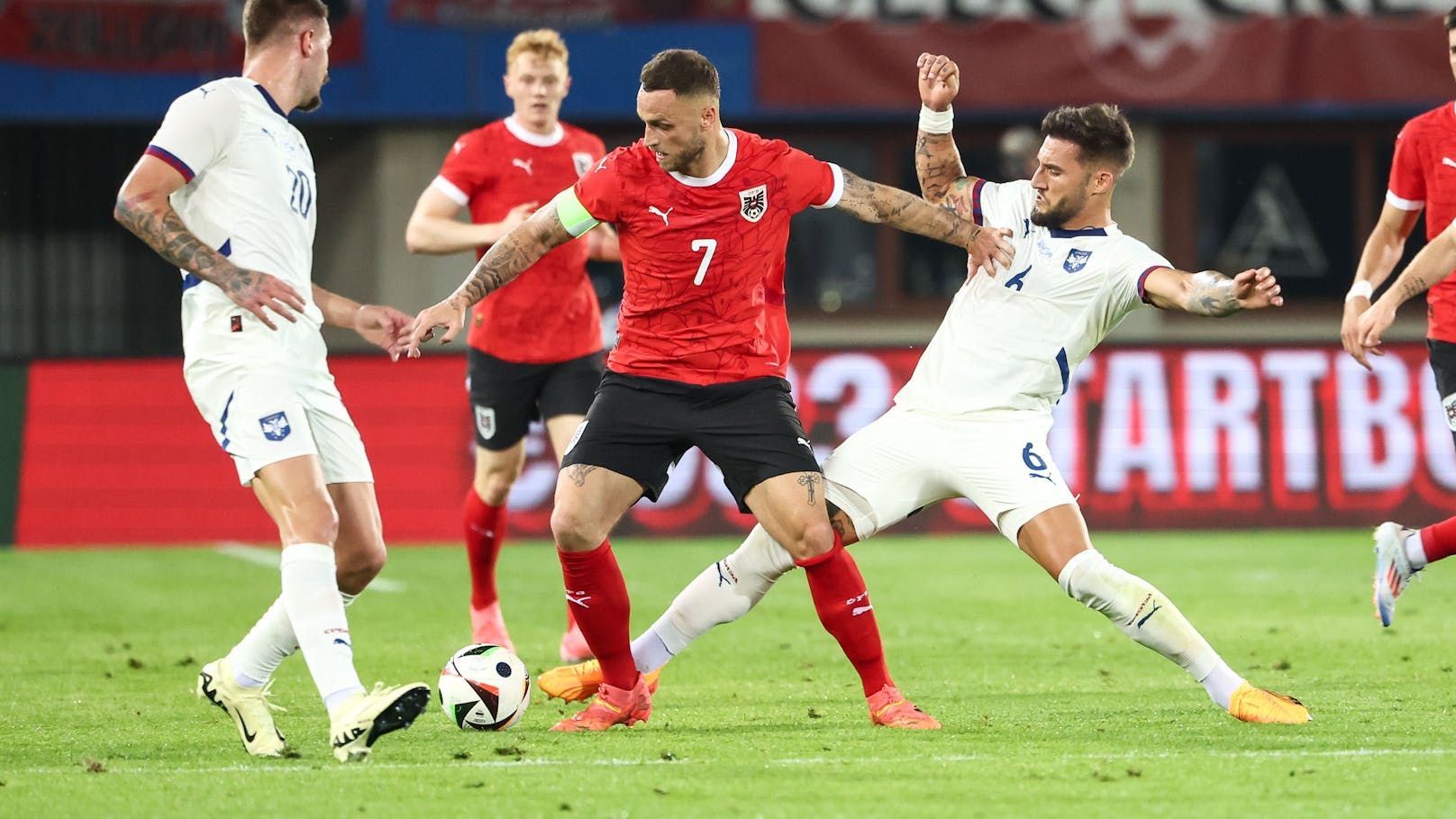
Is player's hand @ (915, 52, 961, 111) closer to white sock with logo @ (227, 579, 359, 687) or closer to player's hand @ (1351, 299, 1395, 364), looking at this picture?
player's hand @ (1351, 299, 1395, 364)

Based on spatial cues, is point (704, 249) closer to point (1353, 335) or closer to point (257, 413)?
point (257, 413)

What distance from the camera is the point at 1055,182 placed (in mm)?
6543

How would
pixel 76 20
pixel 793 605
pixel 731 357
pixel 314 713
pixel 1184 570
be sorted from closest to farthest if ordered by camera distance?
pixel 731 357 → pixel 314 713 → pixel 793 605 → pixel 1184 570 → pixel 76 20

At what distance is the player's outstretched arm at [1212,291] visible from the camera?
5844 mm

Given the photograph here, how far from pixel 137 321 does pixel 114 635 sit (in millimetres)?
9875

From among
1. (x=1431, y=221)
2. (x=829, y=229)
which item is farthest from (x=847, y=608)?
(x=829, y=229)

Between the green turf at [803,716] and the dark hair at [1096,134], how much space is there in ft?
5.98

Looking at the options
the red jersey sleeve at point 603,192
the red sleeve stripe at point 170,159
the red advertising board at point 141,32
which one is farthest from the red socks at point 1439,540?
the red advertising board at point 141,32

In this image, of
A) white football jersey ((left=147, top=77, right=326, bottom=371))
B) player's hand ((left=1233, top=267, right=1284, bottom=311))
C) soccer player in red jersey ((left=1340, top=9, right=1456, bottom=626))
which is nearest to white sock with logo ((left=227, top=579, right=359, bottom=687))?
white football jersey ((left=147, top=77, right=326, bottom=371))

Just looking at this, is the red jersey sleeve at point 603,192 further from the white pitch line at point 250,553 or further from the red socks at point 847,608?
the white pitch line at point 250,553

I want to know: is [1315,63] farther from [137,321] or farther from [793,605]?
[137,321]

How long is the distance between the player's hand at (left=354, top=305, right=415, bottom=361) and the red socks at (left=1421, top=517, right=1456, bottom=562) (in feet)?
13.2

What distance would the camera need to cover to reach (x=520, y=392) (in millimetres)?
8617

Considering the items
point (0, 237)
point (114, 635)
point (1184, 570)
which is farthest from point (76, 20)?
point (1184, 570)
